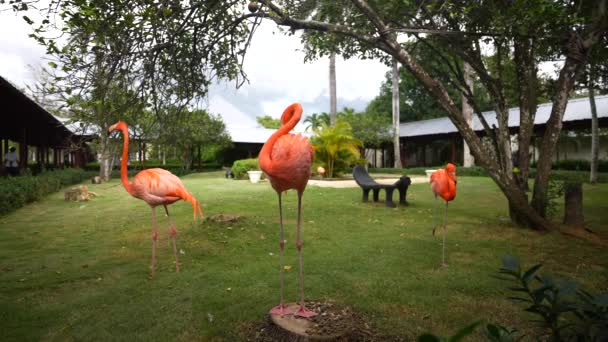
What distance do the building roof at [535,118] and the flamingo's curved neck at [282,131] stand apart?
17931 millimetres

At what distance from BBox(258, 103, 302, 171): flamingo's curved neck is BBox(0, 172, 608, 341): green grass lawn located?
4.79ft

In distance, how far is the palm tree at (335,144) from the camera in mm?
19281

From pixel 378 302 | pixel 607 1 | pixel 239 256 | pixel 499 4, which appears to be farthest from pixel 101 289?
pixel 607 1

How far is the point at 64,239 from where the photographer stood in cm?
668

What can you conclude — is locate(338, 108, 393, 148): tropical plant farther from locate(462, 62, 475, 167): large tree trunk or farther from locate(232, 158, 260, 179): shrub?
locate(232, 158, 260, 179): shrub

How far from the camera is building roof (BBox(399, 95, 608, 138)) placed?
2052cm

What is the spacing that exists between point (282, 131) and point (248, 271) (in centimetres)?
223

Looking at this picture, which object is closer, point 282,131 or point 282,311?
point 282,311

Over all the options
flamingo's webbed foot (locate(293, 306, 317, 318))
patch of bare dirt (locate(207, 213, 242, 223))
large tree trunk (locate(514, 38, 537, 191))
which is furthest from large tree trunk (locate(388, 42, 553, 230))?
flamingo's webbed foot (locate(293, 306, 317, 318))

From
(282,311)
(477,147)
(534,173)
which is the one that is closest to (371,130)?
(534,173)

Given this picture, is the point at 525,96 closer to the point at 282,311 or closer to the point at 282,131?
the point at 282,131

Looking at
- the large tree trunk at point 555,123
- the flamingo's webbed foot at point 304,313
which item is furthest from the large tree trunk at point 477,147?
the flamingo's webbed foot at point 304,313

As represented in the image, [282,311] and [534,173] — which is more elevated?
[534,173]

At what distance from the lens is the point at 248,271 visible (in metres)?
4.72
